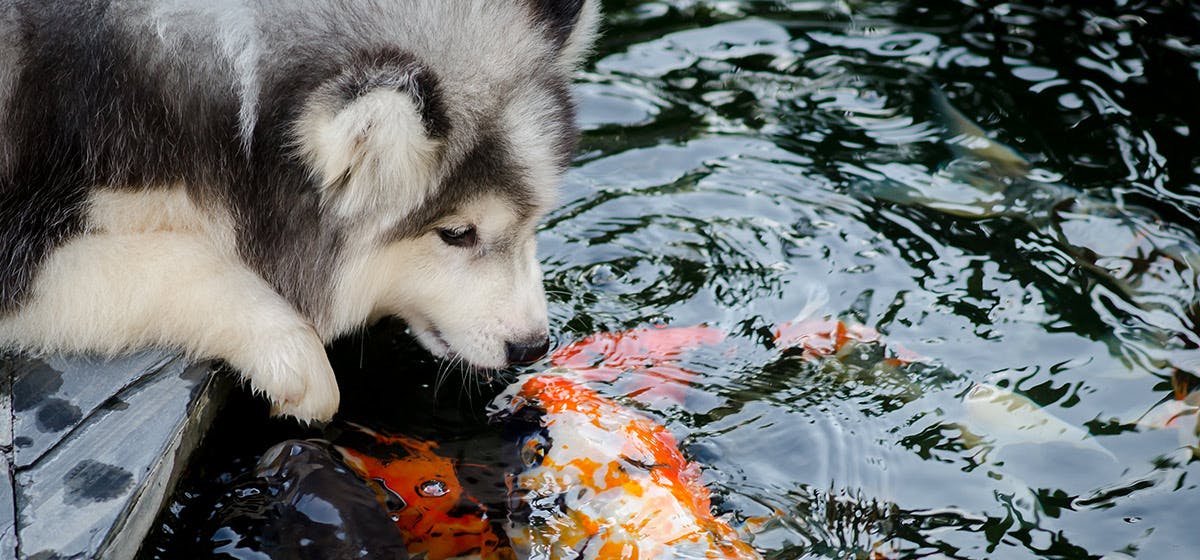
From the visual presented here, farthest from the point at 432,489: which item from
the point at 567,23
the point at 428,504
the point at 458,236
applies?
the point at 567,23

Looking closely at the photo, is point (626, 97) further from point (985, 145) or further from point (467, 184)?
point (467, 184)

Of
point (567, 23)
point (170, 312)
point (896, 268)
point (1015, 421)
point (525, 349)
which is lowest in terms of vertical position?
point (1015, 421)

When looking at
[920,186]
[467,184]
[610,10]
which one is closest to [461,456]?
[467,184]

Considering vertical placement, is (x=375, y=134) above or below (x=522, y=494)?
above

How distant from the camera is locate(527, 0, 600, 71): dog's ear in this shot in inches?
136

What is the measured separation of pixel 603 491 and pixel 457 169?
908 mm

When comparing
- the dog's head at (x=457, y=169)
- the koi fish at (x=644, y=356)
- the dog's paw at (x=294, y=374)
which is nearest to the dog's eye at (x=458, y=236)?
the dog's head at (x=457, y=169)

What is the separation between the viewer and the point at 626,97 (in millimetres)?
5527

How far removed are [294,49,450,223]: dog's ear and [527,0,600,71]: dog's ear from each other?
57 cm

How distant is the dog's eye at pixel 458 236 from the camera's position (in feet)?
10.7

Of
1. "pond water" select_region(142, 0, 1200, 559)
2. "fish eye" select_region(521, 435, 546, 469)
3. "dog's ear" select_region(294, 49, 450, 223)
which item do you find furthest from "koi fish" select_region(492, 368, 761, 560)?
"dog's ear" select_region(294, 49, 450, 223)

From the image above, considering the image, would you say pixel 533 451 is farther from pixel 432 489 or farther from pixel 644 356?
pixel 644 356

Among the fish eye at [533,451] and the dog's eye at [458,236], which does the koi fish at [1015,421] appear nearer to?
the fish eye at [533,451]

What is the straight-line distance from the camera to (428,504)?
3.22m
